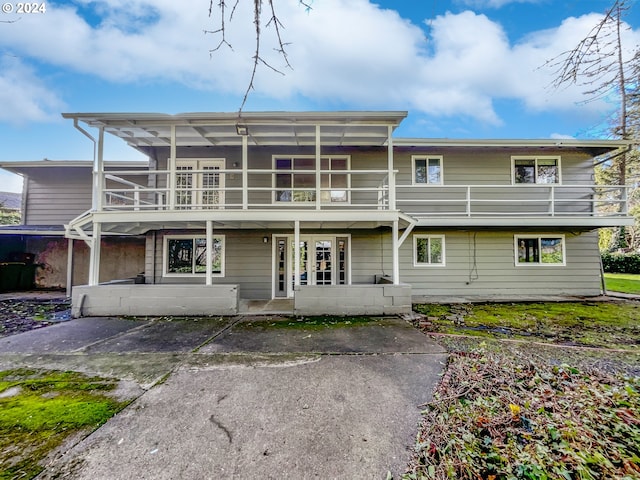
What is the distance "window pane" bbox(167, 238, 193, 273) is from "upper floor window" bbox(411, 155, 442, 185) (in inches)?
317

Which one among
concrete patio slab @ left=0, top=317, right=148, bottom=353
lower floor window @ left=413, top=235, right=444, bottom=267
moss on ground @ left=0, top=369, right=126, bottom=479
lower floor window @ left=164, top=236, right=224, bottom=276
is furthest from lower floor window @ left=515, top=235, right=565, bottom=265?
concrete patio slab @ left=0, top=317, right=148, bottom=353

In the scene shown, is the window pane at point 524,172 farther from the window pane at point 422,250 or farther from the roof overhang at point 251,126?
the roof overhang at point 251,126

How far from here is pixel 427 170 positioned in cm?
934

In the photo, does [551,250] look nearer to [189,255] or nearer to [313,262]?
[313,262]

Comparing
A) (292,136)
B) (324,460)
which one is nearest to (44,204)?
(292,136)

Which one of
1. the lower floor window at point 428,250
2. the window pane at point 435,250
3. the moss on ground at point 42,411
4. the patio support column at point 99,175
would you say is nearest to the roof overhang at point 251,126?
the patio support column at point 99,175

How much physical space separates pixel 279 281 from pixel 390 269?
12.2 feet

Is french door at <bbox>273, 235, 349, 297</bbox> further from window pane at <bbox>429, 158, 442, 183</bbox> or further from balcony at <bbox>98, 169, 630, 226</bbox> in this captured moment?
window pane at <bbox>429, 158, 442, 183</bbox>

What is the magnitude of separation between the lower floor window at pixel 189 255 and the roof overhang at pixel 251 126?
3120mm

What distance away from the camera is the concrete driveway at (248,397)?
6.35ft

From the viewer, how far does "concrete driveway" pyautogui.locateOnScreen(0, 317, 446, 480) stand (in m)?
1.94

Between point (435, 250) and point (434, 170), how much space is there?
2.81 meters

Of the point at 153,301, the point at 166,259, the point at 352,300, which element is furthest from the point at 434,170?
the point at 166,259

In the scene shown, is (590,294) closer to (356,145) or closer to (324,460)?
(356,145)
